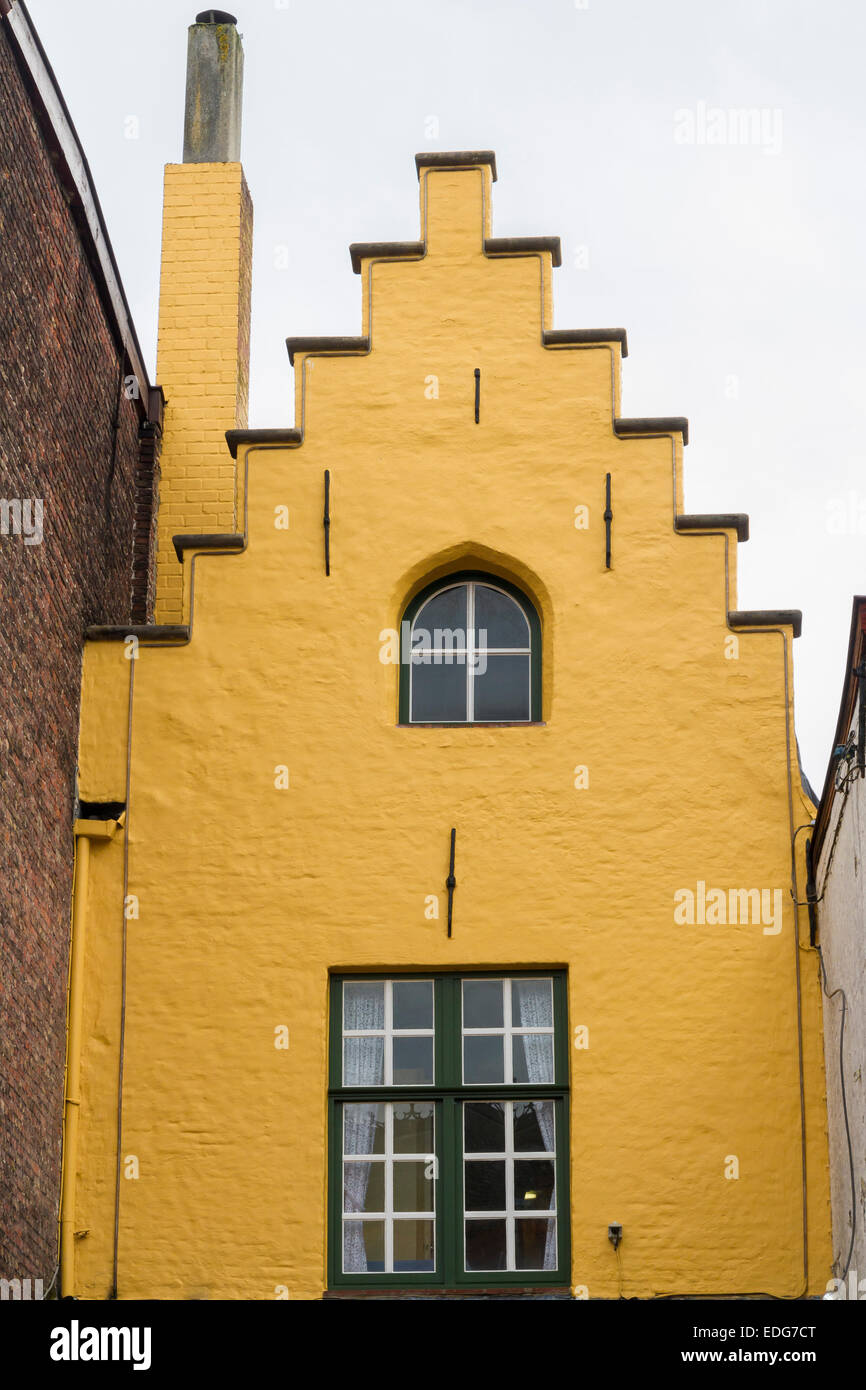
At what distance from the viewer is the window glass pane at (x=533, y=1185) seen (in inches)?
502

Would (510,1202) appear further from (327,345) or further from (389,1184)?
(327,345)

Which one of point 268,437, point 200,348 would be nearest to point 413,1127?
point 268,437

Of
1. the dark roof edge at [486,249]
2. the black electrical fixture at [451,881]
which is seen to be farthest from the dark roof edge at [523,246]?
the black electrical fixture at [451,881]

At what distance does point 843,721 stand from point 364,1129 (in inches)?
156

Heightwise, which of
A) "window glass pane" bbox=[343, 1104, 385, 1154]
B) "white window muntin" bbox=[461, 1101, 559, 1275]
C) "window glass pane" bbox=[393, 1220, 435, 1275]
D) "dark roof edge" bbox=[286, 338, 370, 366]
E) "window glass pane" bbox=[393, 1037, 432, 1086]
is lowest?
"window glass pane" bbox=[393, 1220, 435, 1275]

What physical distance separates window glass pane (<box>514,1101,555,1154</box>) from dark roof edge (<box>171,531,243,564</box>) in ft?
13.3

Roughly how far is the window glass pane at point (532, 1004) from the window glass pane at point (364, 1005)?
32.2 inches

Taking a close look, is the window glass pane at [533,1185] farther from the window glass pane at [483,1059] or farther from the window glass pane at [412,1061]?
the window glass pane at [412,1061]

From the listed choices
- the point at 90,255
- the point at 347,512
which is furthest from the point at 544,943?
the point at 90,255

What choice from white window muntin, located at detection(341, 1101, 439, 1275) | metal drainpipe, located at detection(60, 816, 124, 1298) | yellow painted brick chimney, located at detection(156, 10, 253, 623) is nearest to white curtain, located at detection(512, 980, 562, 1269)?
white window muntin, located at detection(341, 1101, 439, 1275)

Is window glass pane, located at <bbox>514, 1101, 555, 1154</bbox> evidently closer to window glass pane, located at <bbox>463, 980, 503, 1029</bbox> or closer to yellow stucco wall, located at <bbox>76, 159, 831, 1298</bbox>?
yellow stucco wall, located at <bbox>76, 159, 831, 1298</bbox>

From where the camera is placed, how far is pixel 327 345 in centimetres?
1452

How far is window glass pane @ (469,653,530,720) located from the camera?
13.9 m
